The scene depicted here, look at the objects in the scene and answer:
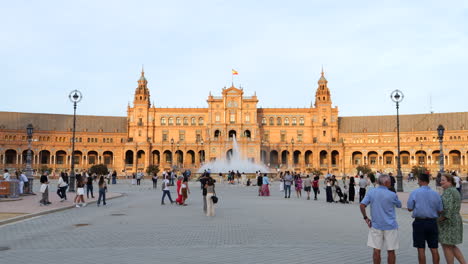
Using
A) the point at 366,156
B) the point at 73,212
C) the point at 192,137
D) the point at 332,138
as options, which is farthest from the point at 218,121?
the point at 73,212

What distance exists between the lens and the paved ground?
31.5 feet

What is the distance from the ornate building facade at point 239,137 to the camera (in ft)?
325

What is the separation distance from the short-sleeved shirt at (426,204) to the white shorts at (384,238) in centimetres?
62

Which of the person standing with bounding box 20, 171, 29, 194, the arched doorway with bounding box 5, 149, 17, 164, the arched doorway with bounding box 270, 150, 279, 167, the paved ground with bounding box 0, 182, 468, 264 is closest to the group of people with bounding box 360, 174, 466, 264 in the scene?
the paved ground with bounding box 0, 182, 468, 264

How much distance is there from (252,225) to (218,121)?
282 ft

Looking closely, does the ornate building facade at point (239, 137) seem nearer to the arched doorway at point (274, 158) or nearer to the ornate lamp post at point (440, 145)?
the arched doorway at point (274, 158)

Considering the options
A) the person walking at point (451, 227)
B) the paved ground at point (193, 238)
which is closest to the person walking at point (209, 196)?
the paved ground at point (193, 238)

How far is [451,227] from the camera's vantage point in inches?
312

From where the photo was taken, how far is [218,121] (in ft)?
330

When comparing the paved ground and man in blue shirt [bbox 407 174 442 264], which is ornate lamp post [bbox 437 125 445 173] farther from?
man in blue shirt [bbox 407 174 442 264]

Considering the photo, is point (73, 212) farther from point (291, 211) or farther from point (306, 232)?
point (306, 232)

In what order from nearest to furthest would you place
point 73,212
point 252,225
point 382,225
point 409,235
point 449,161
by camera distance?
point 382,225 < point 409,235 < point 252,225 < point 73,212 < point 449,161

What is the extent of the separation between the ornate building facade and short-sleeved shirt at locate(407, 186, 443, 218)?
283ft

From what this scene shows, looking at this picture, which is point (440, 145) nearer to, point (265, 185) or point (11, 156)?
point (265, 185)
